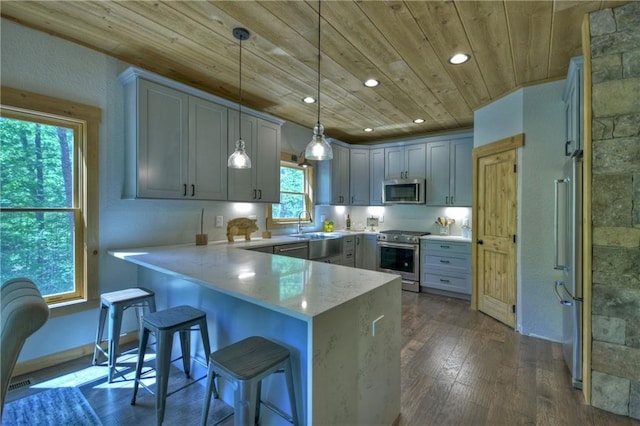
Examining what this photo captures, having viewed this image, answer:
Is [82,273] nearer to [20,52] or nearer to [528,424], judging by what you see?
[20,52]

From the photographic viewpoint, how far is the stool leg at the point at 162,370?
5.64 ft

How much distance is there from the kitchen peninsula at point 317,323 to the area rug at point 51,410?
75cm

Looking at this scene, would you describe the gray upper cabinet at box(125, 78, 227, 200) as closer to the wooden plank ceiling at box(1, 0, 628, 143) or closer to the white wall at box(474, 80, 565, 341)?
the wooden plank ceiling at box(1, 0, 628, 143)

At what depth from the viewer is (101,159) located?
2664 millimetres

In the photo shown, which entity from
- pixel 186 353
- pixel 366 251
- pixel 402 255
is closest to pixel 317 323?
pixel 186 353

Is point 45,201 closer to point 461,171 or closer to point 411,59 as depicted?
point 411,59

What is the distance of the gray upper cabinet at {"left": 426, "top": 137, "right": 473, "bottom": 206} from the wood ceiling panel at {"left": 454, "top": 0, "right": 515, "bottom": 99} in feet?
4.90

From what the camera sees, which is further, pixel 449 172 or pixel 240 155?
pixel 449 172

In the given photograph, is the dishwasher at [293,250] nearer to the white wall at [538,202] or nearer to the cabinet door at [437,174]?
the cabinet door at [437,174]

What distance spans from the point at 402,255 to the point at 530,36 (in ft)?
10.9

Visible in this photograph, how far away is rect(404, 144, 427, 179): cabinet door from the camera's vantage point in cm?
495

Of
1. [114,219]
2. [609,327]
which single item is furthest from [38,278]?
[609,327]

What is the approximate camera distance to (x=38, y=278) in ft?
7.95

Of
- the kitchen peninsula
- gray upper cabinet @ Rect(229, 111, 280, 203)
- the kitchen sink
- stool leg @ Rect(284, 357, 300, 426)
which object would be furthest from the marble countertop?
the kitchen sink
